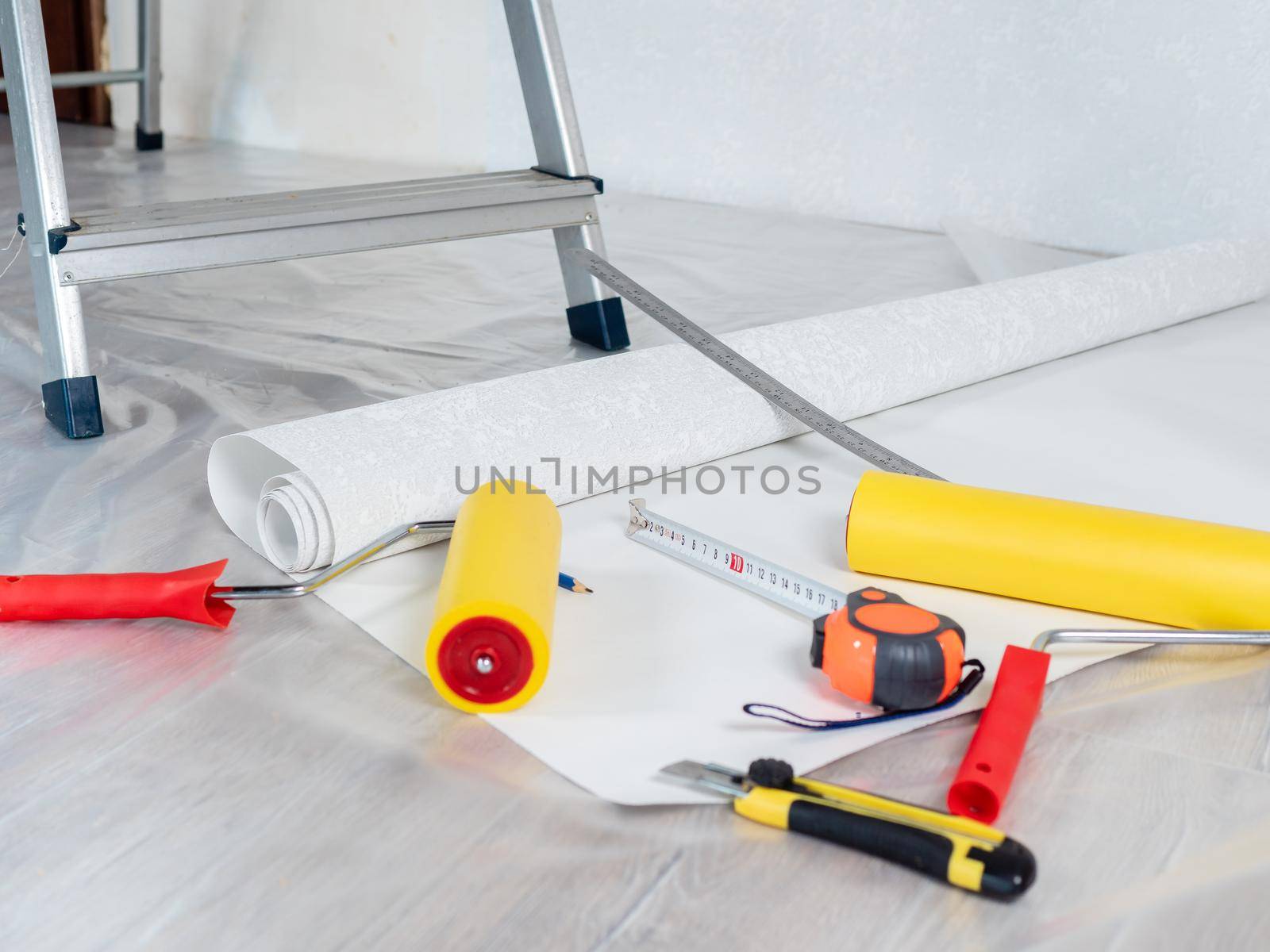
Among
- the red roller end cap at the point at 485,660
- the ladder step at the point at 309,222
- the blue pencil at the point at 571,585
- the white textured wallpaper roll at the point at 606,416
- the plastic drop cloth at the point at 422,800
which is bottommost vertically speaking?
the plastic drop cloth at the point at 422,800

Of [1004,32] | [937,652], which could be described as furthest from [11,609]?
[1004,32]

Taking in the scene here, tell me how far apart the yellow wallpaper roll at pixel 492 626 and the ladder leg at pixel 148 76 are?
125 inches

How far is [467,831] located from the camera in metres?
0.68

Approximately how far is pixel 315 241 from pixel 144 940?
981mm

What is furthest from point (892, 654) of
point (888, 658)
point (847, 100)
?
point (847, 100)

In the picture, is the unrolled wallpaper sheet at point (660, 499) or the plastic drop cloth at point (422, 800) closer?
the plastic drop cloth at point (422, 800)

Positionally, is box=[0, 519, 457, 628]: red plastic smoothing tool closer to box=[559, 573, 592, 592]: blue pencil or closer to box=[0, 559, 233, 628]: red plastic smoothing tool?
box=[0, 559, 233, 628]: red plastic smoothing tool

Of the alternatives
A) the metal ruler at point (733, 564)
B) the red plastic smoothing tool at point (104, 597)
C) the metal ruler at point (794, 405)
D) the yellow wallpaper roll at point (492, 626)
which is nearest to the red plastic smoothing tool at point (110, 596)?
the red plastic smoothing tool at point (104, 597)

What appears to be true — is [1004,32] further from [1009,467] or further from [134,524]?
[134,524]

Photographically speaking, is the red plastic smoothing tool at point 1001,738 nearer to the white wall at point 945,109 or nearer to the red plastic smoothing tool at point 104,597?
the red plastic smoothing tool at point 104,597

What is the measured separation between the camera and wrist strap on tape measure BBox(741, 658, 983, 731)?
77cm

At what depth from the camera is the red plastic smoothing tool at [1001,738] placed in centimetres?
69

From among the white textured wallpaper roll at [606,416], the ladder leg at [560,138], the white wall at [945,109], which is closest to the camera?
the white textured wallpaper roll at [606,416]

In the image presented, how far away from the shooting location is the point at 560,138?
1.63m
